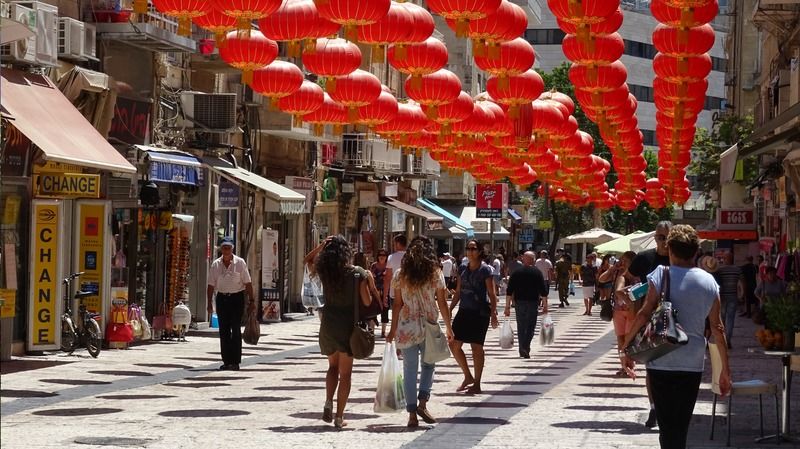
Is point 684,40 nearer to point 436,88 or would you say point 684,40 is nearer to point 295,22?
point 436,88

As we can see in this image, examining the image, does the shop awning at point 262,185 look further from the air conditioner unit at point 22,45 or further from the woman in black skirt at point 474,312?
the woman in black skirt at point 474,312

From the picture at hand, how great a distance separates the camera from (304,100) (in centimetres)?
2475

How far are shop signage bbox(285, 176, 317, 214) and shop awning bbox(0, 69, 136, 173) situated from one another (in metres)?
16.4

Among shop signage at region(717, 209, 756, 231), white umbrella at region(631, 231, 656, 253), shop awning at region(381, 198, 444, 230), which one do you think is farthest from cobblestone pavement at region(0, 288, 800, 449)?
shop signage at region(717, 209, 756, 231)

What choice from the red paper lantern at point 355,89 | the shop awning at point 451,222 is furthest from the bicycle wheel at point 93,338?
the shop awning at point 451,222

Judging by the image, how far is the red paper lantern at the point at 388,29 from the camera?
61.7 ft

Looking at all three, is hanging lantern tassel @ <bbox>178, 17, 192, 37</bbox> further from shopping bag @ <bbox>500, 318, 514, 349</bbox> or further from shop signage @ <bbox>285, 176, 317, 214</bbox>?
shop signage @ <bbox>285, 176, 317, 214</bbox>

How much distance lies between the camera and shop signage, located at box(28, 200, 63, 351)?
69.0 feet

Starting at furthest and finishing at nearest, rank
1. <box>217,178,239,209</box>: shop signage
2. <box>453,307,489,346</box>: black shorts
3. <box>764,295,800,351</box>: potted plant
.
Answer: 1. <box>217,178,239,209</box>: shop signage
2. <box>453,307,489,346</box>: black shorts
3. <box>764,295,800,351</box>: potted plant

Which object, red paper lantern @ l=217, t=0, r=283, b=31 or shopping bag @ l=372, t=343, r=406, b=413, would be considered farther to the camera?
red paper lantern @ l=217, t=0, r=283, b=31

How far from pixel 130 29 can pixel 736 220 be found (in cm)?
3405

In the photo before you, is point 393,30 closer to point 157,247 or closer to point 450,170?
point 157,247

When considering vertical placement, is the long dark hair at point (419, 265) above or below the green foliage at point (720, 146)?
below

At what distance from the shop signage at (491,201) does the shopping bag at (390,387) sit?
31.8 metres
